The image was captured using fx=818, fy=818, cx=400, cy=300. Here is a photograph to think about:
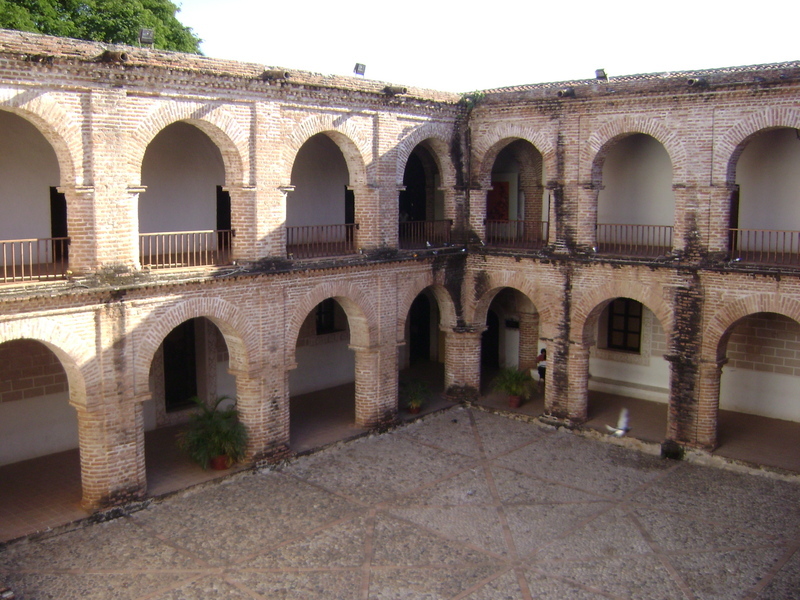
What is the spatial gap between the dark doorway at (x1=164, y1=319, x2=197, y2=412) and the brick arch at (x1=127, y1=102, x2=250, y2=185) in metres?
4.19

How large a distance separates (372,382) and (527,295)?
12.7 ft

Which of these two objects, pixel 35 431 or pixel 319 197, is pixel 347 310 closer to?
pixel 319 197

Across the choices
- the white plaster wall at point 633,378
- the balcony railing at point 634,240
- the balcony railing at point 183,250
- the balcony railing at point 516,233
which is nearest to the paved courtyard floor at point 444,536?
the white plaster wall at point 633,378

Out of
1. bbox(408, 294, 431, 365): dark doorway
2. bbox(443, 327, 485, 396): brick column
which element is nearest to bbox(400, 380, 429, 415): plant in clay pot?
bbox(443, 327, 485, 396): brick column

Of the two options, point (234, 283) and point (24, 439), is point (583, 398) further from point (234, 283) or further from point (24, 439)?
point (24, 439)

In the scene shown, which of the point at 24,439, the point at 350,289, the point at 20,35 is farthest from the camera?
the point at 350,289

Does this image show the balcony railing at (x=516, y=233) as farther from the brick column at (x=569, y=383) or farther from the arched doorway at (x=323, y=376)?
the arched doorway at (x=323, y=376)

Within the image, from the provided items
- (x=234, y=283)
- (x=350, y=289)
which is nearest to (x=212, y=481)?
(x=234, y=283)

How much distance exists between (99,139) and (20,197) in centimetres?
255

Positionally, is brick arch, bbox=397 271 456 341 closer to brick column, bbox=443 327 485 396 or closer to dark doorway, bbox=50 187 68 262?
brick column, bbox=443 327 485 396

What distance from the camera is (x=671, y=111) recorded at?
15.0 m

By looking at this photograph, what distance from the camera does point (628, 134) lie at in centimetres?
1572

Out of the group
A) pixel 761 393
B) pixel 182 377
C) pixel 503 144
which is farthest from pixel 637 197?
pixel 182 377

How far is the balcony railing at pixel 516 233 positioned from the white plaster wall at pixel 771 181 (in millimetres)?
4244
